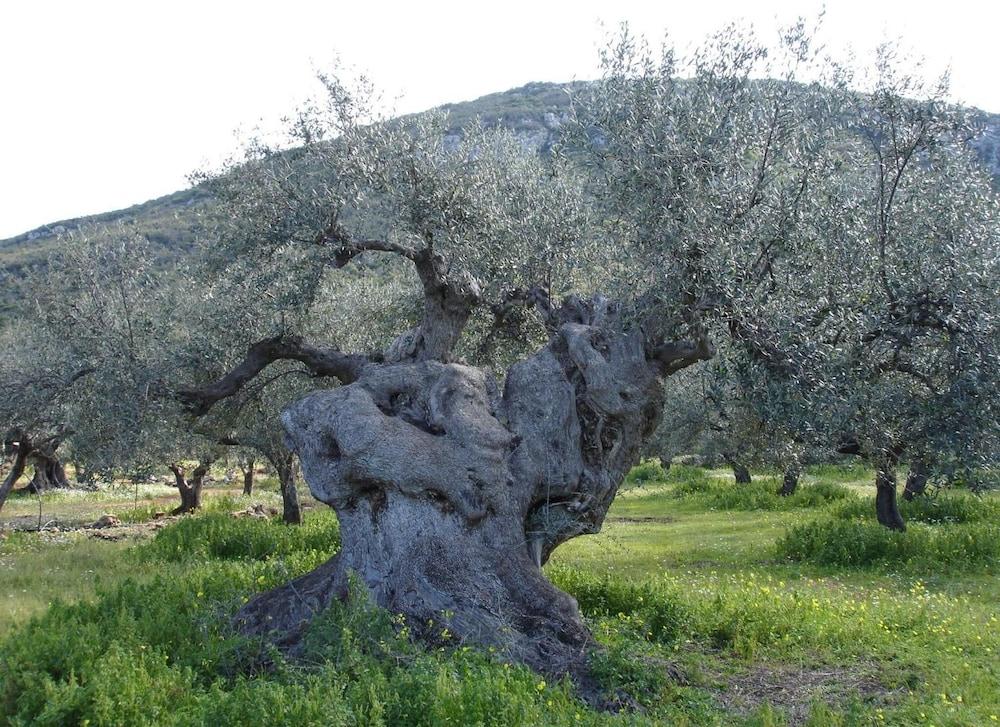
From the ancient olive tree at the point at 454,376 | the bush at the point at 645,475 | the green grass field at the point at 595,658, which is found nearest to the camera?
the green grass field at the point at 595,658

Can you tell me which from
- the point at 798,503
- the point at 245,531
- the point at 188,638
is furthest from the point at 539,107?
the point at 188,638

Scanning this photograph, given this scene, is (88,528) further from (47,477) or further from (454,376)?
(454,376)

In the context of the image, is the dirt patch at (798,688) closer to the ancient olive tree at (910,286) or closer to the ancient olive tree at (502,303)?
the ancient olive tree at (502,303)

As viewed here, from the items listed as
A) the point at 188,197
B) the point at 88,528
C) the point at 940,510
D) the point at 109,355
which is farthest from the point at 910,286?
the point at 188,197

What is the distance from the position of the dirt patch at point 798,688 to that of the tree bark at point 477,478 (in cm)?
162

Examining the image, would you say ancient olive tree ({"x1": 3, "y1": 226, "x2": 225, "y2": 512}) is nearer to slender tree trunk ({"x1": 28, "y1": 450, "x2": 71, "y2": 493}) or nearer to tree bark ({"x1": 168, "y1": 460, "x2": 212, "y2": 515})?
tree bark ({"x1": 168, "y1": 460, "x2": 212, "y2": 515})

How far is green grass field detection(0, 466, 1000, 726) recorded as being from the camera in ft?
23.9

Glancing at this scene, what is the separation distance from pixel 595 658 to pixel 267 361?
792 cm

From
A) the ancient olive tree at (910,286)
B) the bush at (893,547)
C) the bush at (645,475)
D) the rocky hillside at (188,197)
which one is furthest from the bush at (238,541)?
the rocky hillside at (188,197)

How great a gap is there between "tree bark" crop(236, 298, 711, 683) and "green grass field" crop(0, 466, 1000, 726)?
25.2 inches

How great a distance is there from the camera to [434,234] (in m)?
13.2

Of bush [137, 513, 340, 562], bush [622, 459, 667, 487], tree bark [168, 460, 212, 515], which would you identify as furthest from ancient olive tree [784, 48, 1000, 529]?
bush [622, 459, 667, 487]

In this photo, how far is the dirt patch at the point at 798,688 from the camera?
8.27m

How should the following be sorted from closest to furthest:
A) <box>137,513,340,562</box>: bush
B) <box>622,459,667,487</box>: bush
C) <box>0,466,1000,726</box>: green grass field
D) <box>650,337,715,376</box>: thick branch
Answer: <box>0,466,1000,726</box>: green grass field, <box>650,337,715,376</box>: thick branch, <box>137,513,340,562</box>: bush, <box>622,459,667,487</box>: bush
